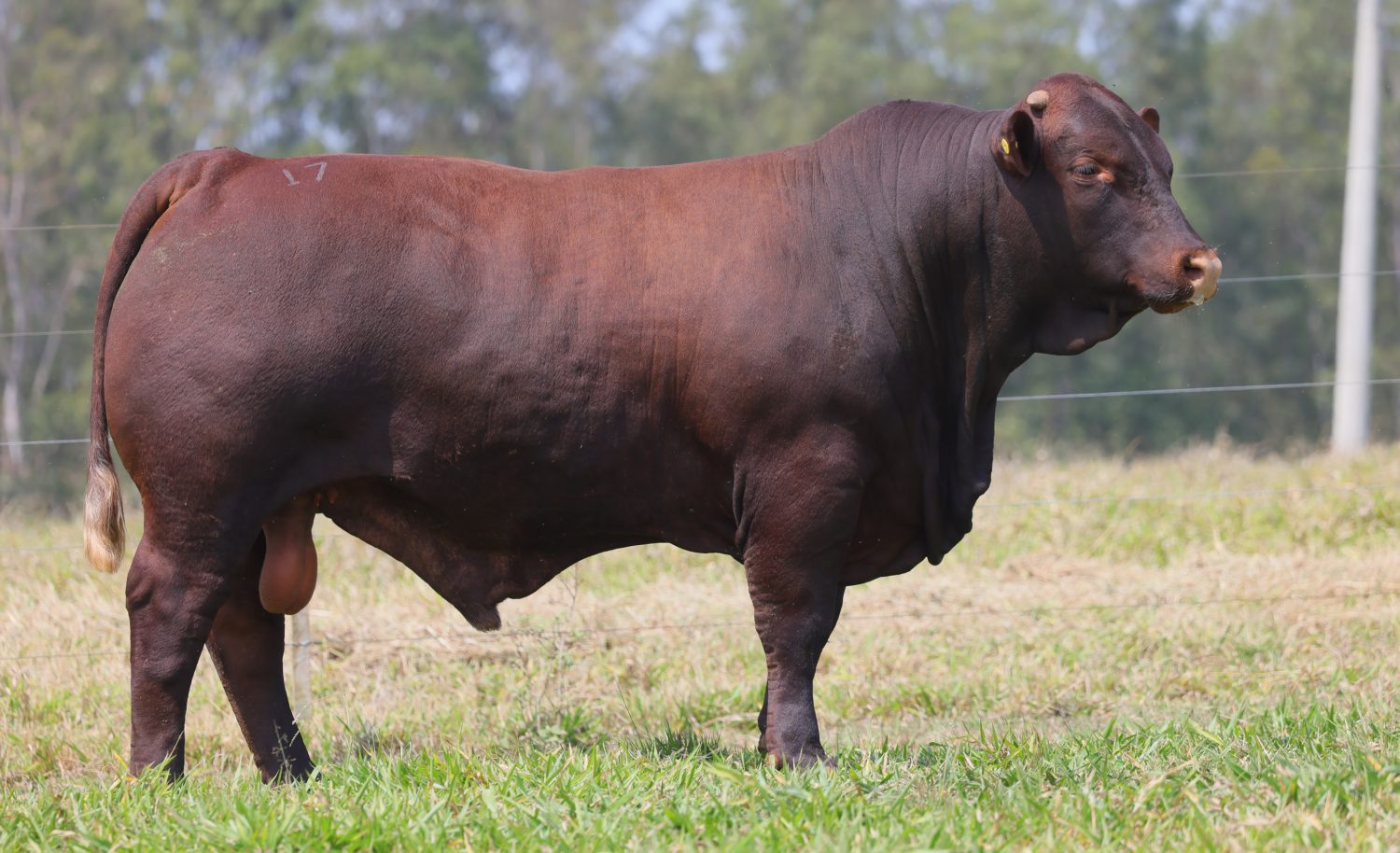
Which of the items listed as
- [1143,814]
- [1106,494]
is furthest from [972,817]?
[1106,494]

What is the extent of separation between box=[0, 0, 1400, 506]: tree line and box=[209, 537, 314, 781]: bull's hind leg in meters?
20.1

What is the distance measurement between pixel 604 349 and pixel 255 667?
146 centimetres

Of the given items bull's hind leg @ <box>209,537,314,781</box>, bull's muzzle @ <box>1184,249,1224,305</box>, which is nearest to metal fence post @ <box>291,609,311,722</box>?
bull's hind leg @ <box>209,537,314,781</box>

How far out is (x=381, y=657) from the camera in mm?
6223

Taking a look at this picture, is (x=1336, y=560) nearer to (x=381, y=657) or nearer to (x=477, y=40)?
(x=381, y=657)

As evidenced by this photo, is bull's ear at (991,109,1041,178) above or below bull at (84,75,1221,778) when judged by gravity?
above

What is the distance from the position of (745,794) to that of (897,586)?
3684 millimetres

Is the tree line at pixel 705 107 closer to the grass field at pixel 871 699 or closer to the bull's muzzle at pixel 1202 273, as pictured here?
the grass field at pixel 871 699

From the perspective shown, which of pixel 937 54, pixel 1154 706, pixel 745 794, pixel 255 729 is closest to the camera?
pixel 745 794

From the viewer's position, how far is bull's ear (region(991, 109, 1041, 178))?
404 cm

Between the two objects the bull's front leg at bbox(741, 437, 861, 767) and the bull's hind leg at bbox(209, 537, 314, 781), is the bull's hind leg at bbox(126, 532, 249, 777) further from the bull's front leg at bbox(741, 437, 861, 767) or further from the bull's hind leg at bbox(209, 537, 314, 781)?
the bull's front leg at bbox(741, 437, 861, 767)

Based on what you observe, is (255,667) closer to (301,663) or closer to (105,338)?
(105,338)

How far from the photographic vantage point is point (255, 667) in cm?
445

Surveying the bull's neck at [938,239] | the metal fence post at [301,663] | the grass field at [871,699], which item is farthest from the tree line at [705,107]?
the bull's neck at [938,239]
